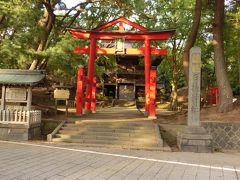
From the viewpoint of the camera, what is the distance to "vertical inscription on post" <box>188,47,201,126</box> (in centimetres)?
1137

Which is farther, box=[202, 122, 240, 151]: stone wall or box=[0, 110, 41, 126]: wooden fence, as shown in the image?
box=[0, 110, 41, 126]: wooden fence

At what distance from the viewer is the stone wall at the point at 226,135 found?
497 inches

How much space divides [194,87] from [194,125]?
4.69ft

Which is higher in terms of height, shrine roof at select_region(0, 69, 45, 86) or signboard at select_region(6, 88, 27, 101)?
shrine roof at select_region(0, 69, 45, 86)

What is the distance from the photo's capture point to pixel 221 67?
14898 millimetres

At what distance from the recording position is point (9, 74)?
1372 centimetres

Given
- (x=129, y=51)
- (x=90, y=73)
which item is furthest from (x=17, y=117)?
(x=129, y=51)

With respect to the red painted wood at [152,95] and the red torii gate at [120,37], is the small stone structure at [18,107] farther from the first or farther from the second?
the red painted wood at [152,95]

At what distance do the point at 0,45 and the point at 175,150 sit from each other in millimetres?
9616

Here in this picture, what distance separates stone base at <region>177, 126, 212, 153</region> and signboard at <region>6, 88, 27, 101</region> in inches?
280

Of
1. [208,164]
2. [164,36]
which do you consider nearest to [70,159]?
[208,164]

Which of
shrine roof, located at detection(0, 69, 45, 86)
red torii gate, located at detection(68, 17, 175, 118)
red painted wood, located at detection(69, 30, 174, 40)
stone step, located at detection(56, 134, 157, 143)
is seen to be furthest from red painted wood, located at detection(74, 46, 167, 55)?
stone step, located at detection(56, 134, 157, 143)

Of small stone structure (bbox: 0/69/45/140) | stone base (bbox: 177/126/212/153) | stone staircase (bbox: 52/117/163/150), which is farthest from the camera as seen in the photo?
small stone structure (bbox: 0/69/45/140)

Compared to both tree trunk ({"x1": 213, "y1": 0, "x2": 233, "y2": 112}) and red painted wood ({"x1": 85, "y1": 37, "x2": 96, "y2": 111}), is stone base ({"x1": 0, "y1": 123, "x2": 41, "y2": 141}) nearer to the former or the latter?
red painted wood ({"x1": 85, "y1": 37, "x2": 96, "y2": 111})
